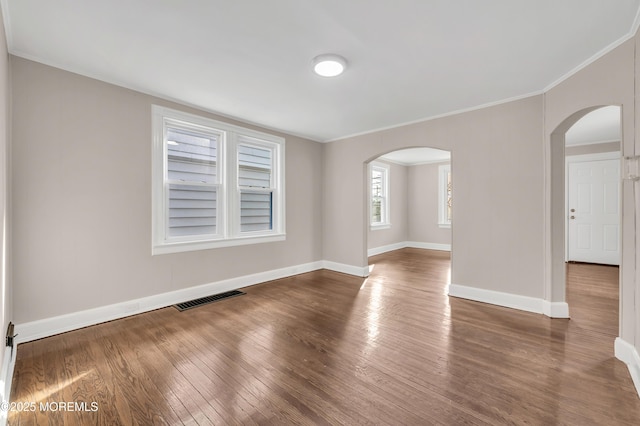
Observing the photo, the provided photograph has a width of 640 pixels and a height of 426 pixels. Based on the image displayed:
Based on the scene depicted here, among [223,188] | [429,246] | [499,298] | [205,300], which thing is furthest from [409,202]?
[205,300]

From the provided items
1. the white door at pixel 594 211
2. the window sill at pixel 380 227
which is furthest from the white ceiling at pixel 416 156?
the white door at pixel 594 211

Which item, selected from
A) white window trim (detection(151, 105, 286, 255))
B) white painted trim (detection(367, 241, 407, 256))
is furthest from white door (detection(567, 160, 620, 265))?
Answer: white window trim (detection(151, 105, 286, 255))

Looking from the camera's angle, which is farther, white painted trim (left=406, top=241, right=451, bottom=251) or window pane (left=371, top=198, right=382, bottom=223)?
white painted trim (left=406, top=241, right=451, bottom=251)

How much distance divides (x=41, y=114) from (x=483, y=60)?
4154mm

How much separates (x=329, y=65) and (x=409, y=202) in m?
6.60

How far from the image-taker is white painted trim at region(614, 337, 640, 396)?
1933mm

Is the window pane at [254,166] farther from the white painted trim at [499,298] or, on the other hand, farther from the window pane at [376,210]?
the window pane at [376,210]

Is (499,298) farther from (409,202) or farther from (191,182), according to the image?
(409,202)

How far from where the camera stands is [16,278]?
2.47 meters

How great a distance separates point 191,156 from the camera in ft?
12.3

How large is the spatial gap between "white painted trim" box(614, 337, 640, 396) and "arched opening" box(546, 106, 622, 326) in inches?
30.8

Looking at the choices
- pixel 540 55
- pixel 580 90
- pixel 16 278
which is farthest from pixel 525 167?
pixel 16 278

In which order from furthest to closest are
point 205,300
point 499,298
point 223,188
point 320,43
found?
point 223,188 → point 205,300 → point 499,298 → point 320,43

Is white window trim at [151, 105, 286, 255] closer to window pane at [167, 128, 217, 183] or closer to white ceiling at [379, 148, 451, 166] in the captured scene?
window pane at [167, 128, 217, 183]
